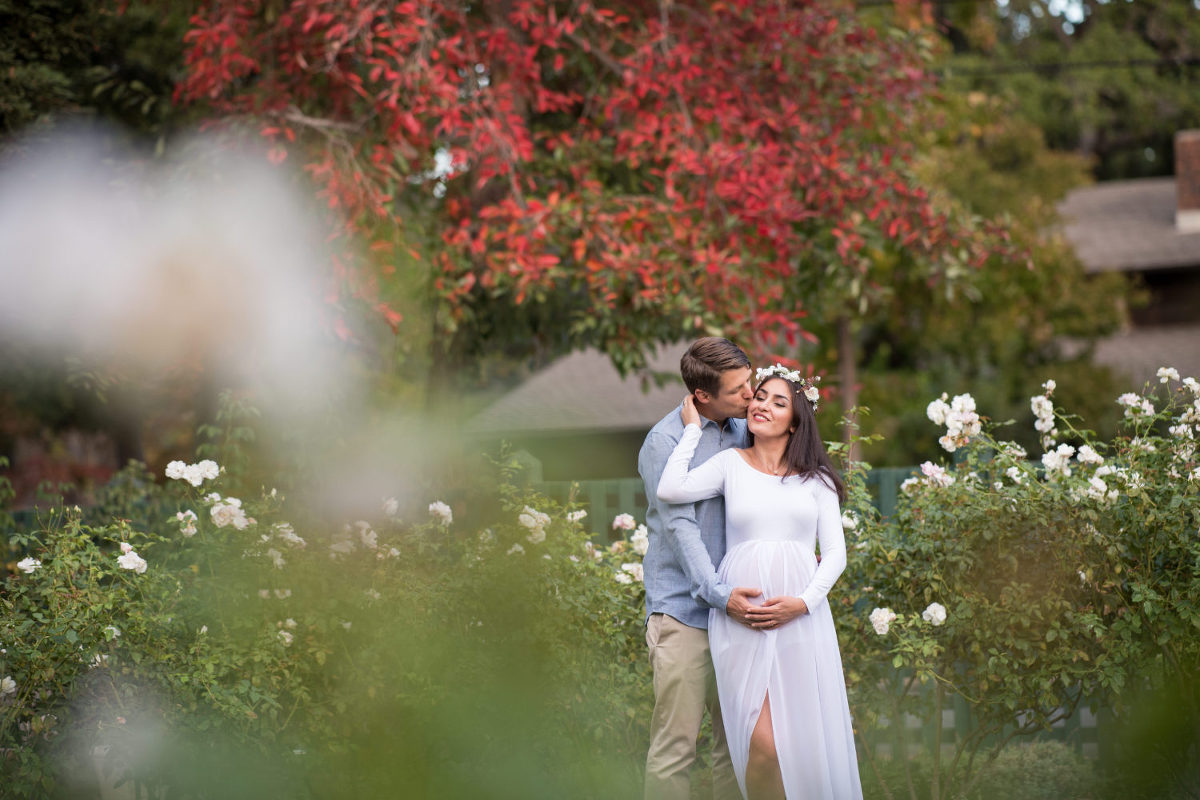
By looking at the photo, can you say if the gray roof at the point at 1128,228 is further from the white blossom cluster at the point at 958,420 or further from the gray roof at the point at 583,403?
the white blossom cluster at the point at 958,420

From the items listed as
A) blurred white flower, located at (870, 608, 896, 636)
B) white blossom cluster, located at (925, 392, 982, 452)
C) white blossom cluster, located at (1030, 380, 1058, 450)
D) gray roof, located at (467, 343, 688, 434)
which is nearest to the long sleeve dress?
blurred white flower, located at (870, 608, 896, 636)

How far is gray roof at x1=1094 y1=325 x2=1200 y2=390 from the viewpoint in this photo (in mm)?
20328

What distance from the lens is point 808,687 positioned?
3.94 m

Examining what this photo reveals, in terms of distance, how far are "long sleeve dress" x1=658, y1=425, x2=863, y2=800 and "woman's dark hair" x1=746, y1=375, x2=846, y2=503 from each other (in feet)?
0.14

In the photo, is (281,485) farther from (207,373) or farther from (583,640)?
(583,640)

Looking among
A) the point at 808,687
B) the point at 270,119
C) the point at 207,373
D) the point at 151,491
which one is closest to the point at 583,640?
the point at 808,687

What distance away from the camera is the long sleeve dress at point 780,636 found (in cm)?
391

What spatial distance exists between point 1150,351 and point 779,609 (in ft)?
67.2

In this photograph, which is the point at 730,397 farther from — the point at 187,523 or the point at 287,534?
the point at 187,523

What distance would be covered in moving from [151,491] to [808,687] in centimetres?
567

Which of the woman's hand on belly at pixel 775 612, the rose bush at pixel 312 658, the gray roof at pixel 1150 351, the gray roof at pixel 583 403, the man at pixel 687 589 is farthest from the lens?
the gray roof at pixel 1150 351

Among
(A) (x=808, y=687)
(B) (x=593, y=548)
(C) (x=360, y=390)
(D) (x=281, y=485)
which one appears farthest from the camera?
(C) (x=360, y=390)

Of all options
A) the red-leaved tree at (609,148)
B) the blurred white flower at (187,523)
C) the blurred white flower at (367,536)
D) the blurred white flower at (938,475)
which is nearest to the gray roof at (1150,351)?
the red-leaved tree at (609,148)

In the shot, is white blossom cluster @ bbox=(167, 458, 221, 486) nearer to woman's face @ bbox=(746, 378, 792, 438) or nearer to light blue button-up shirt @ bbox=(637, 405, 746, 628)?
light blue button-up shirt @ bbox=(637, 405, 746, 628)
